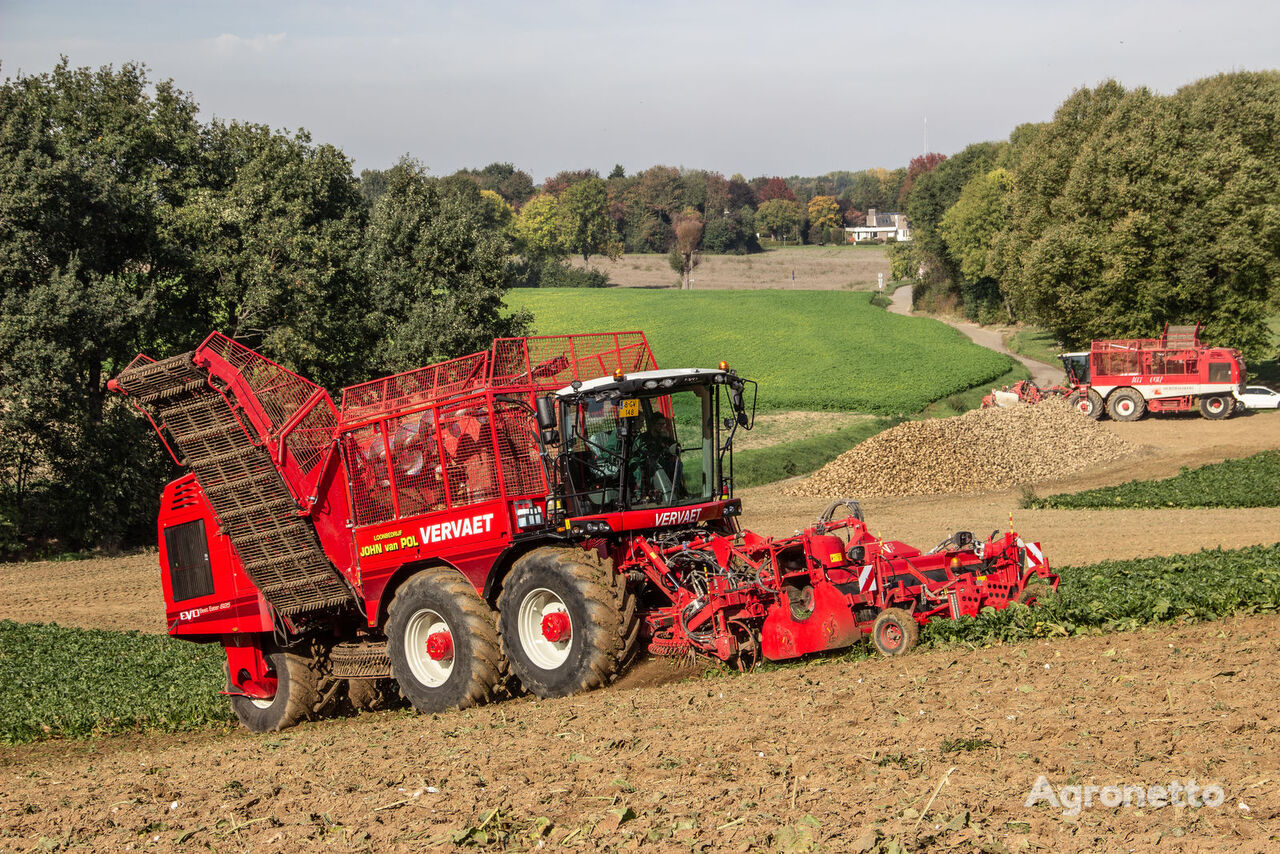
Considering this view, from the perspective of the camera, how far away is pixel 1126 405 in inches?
1651

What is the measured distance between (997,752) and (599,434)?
547 centimetres

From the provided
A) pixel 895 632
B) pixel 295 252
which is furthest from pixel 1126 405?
pixel 895 632

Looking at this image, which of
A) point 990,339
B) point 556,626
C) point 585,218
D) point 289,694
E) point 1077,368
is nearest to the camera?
point 556,626

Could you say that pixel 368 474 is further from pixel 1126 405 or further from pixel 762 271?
pixel 762 271

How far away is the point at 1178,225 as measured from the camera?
4525 centimetres

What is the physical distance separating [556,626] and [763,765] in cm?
356

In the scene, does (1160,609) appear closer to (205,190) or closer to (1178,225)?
(205,190)

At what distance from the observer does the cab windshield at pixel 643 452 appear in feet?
38.1

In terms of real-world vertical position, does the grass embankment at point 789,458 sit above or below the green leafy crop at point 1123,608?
below

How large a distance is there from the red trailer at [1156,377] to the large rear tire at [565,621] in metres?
35.0

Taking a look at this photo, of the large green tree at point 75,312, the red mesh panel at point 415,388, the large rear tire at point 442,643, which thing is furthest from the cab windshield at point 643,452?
the large green tree at point 75,312

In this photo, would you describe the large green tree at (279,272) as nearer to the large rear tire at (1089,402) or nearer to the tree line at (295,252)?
the tree line at (295,252)

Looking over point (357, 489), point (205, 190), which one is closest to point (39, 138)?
point (205, 190)
